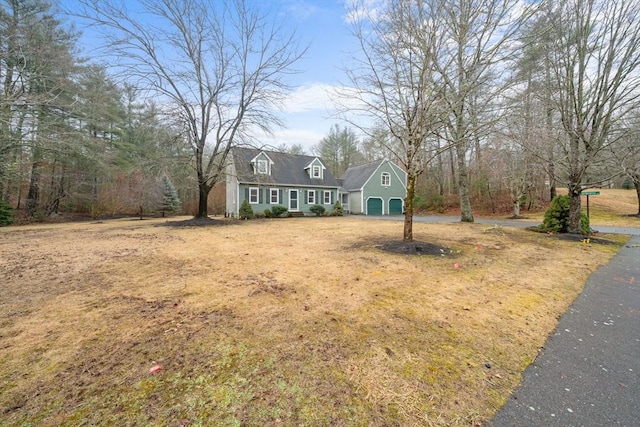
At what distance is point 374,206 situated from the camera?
26.8 meters

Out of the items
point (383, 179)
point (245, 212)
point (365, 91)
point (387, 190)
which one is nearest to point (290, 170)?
point (245, 212)

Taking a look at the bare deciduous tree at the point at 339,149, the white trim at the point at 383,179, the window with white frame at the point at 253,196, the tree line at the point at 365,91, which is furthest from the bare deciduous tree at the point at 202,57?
the bare deciduous tree at the point at 339,149

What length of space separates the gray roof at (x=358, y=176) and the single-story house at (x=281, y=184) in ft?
9.79

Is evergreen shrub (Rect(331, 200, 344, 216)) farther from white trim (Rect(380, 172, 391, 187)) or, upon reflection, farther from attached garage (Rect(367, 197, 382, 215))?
white trim (Rect(380, 172, 391, 187))

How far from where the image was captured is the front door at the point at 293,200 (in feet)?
74.2

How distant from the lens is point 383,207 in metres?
27.1

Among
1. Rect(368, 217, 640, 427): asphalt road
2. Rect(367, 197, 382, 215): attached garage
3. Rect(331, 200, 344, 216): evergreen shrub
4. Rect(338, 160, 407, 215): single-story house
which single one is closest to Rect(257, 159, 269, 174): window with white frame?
Rect(331, 200, 344, 216): evergreen shrub

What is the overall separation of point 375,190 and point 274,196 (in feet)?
34.9

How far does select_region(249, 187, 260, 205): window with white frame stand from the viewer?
20859mm

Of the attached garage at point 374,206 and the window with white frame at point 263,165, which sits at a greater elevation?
the window with white frame at point 263,165

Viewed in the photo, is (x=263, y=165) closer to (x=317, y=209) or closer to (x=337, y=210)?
(x=317, y=209)

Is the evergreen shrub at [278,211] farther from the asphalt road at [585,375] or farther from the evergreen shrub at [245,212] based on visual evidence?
the asphalt road at [585,375]

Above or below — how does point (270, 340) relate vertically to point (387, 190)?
below

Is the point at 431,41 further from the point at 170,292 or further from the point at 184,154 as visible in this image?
the point at 184,154
